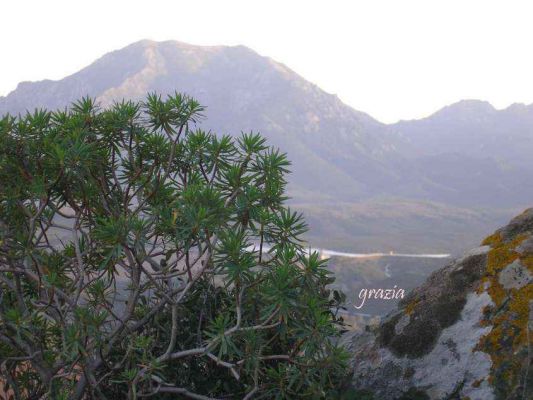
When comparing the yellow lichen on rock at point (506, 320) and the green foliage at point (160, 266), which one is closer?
the green foliage at point (160, 266)

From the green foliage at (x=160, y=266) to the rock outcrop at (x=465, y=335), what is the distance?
0.66m

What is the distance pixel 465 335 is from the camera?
5746 millimetres

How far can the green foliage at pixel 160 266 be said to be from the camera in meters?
4.48

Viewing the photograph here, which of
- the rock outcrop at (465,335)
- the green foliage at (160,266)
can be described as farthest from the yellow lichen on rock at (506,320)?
the green foliage at (160,266)

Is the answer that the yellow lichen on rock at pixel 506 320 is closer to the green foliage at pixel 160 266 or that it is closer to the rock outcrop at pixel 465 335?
the rock outcrop at pixel 465 335

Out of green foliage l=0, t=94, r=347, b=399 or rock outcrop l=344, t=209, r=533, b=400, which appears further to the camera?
rock outcrop l=344, t=209, r=533, b=400

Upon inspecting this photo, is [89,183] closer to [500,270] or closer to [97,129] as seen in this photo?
[97,129]

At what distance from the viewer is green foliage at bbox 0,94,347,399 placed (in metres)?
4.48

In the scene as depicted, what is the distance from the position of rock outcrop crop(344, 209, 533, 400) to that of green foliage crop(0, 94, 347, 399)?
0.66m

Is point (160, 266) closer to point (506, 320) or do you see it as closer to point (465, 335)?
point (465, 335)

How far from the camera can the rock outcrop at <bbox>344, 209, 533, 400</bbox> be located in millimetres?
5203

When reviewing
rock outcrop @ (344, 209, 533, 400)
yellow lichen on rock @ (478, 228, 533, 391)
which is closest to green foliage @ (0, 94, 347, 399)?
rock outcrop @ (344, 209, 533, 400)

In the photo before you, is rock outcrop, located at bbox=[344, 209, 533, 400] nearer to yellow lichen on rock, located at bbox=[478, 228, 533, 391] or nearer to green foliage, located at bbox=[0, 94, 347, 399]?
yellow lichen on rock, located at bbox=[478, 228, 533, 391]

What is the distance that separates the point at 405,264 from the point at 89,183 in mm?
178414
